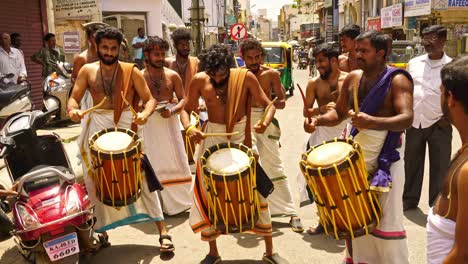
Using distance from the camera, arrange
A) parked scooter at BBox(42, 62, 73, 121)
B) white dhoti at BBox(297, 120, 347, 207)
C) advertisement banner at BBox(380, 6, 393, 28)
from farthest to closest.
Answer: advertisement banner at BBox(380, 6, 393, 28)
parked scooter at BBox(42, 62, 73, 121)
white dhoti at BBox(297, 120, 347, 207)

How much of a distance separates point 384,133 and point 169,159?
2.71 m

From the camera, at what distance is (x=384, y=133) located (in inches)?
Result: 136

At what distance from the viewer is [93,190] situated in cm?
424

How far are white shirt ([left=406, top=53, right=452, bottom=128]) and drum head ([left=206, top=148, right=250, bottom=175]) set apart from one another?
8.33 ft

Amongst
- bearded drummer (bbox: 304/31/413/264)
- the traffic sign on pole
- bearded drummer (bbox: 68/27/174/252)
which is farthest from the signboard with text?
the traffic sign on pole

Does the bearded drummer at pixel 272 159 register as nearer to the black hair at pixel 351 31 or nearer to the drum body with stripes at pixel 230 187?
the black hair at pixel 351 31

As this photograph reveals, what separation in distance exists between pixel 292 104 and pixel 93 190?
40.5 ft

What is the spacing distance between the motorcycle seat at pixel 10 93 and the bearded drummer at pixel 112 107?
203cm

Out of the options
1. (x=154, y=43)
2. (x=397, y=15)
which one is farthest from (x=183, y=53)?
(x=397, y=15)

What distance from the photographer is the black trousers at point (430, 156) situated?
207 inches

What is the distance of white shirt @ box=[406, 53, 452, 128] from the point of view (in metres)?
5.18

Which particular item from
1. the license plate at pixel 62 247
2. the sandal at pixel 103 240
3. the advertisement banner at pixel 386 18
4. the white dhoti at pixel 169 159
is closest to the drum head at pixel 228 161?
the license plate at pixel 62 247

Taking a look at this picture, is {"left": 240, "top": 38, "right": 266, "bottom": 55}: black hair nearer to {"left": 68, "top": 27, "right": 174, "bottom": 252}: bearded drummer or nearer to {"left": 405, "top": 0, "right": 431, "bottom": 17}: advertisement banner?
{"left": 68, "top": 27, "right": 174, "bottom": 252}: bearded drummer

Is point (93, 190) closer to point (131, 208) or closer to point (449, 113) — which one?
point (131, 208)
